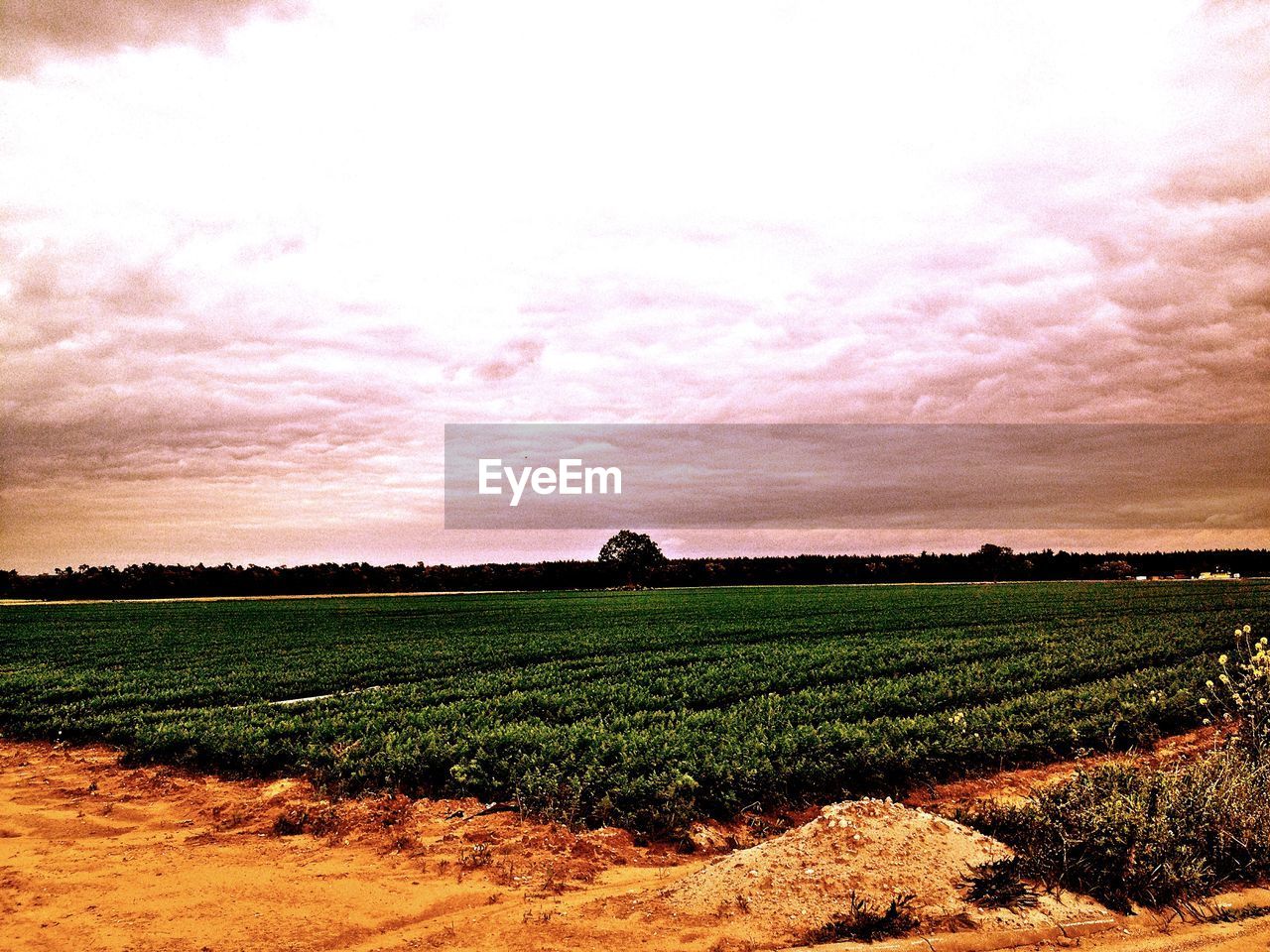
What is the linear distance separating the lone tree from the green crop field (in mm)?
98382

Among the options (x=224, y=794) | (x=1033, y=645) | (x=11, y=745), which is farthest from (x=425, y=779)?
(x=1033, y=645)

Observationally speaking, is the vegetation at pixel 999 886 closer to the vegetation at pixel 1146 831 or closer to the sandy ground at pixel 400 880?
the vegetation at pixel 1146 831

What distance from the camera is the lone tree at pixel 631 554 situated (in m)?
131

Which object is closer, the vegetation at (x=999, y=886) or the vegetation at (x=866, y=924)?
the vegetation at (x=866, y=924)

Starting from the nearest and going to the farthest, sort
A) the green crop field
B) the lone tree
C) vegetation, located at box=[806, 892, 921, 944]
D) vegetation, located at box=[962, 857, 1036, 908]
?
vegetation, located at box=[806, 892, 921, 944] < vegetation, located at box=[962, 857, 1036, 908] < the green crop field < the lone tree

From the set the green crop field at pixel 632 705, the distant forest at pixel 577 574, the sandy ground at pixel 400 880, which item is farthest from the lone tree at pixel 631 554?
the sandy ground at pixel 400 880

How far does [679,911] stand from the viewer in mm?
6465

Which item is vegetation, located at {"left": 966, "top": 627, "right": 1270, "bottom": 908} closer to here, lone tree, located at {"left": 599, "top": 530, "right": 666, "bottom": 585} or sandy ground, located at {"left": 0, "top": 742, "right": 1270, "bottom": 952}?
sandy ground, located at {"left": 0, "top": 742, "right": 1270, "bottom": 952}

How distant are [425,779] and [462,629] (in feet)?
89.8

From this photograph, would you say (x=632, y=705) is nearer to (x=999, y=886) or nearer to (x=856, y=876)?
(x=856, y=876)

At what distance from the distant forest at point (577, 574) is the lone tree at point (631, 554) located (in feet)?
5.40

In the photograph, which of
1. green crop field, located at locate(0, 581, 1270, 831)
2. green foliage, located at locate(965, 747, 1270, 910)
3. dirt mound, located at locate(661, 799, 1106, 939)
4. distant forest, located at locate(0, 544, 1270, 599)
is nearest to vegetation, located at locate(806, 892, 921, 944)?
dirt mound, located at locate(661, 799, 1106, 939)

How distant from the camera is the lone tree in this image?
13100 centimetres

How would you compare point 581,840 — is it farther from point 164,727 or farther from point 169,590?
point 169,590
